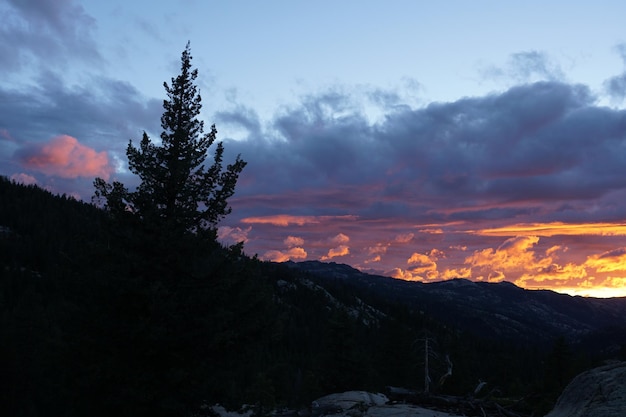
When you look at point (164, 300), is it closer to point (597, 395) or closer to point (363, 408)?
point (363, 408)

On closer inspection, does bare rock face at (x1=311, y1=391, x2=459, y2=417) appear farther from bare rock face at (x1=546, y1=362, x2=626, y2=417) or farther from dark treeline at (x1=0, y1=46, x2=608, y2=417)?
bare rock face at (x1=546, y1=362, x2=626, y2=417)

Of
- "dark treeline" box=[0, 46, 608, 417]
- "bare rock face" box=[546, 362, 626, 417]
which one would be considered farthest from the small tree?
"bare rock face" box=[546, 362, 626, 417]

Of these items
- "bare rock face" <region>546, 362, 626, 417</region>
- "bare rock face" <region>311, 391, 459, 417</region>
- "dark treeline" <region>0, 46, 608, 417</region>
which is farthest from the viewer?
"dark treeline" <region>0, 46, 608, 417</region>

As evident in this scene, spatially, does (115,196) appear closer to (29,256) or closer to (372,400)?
(372,400)

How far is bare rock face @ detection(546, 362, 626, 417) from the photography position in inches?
243

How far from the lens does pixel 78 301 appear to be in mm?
15781

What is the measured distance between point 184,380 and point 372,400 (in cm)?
809

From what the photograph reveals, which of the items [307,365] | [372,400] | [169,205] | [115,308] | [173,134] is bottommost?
[307,365]

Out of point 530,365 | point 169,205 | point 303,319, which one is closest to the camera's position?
point 169,205

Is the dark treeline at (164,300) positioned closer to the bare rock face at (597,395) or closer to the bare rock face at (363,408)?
the bare rock face at (363,408)

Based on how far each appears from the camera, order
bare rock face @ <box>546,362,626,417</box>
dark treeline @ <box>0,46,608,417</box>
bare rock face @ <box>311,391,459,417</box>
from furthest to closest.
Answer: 1. dark treeline @ <box>0,46,608,417</box>
2. bare rock face @ <box>311,391,459,417</box>
3. bare rock face @ <box>546,362,626,417</box>

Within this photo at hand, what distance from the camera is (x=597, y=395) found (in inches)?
280

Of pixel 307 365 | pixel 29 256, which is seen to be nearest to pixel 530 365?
pixel 307 365

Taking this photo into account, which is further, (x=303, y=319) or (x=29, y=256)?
(x=303, y=319)
